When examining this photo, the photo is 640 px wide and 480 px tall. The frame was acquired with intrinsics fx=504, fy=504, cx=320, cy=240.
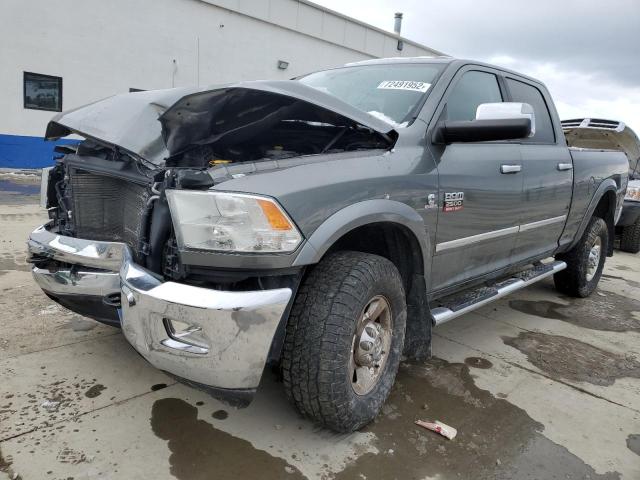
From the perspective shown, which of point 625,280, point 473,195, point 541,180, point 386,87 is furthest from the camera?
point 625,280

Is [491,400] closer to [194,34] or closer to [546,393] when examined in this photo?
[546,393]

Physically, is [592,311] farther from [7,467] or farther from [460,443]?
[7,467]

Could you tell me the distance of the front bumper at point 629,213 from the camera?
7.39 metres

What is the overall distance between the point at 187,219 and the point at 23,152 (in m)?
11.7

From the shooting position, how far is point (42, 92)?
11258 mm

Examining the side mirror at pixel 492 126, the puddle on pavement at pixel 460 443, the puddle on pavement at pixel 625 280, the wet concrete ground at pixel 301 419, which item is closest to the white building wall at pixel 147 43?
the wet concrete ground at pixel 301 419

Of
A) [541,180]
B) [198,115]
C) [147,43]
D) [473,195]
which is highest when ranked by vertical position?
[147,43]

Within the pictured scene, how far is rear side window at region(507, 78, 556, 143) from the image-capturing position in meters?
3.73

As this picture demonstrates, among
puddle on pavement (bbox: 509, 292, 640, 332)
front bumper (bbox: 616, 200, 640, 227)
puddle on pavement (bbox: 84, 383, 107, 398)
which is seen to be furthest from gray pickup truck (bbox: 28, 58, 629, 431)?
front bumper (bbox: 616, 200, 640, 227)

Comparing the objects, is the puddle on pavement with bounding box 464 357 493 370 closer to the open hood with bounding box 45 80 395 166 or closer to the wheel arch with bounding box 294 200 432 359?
the wheel arch with bounding box 294 200 432 359

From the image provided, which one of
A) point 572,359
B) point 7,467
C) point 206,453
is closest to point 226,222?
point 206,453

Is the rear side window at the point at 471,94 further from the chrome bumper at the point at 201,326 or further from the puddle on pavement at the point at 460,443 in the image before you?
the chrome bumper at the point at 201,326

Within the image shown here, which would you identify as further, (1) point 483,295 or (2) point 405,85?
(1) point 483,295

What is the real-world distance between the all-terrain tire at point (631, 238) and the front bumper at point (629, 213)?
31 cm
